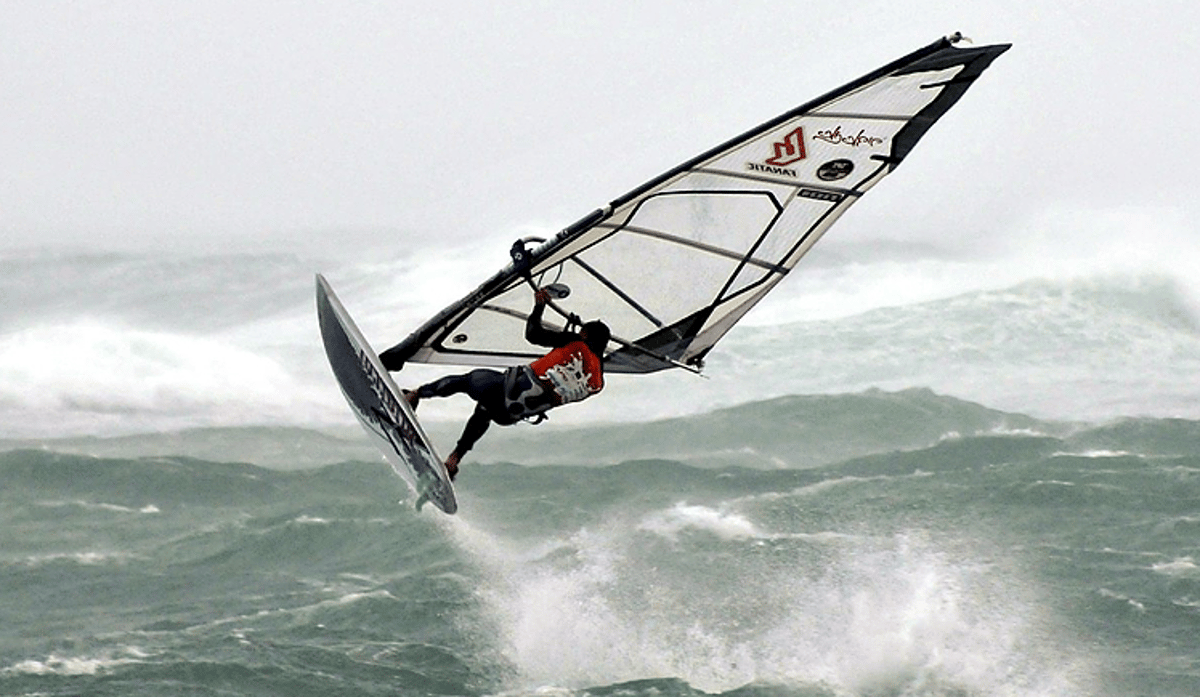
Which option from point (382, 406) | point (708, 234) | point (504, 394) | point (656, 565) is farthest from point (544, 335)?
point (656, 565)

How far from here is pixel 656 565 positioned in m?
22.4

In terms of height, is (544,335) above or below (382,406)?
above

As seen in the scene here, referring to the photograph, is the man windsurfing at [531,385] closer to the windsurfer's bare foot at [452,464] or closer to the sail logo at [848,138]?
the windsurfer's bare foot at [452,464]

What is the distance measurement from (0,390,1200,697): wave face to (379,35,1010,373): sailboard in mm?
6119

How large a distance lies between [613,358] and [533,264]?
62.1 inches

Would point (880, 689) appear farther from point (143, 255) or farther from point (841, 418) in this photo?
point (143, 255)

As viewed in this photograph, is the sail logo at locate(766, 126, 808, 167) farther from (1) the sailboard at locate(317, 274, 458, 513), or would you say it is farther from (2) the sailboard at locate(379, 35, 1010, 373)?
(1) the sailboard at locate(317, 274, 458, 513)

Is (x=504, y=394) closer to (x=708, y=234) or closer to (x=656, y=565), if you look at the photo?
(x=708, y=234)

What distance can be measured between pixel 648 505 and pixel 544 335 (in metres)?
14.4

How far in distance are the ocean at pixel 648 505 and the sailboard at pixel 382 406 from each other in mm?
6634

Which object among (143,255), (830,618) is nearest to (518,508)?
(830,618)

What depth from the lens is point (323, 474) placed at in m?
28.5

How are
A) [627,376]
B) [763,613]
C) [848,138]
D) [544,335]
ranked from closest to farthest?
[848,138] → [544,335] → [763,613] → [627,376]

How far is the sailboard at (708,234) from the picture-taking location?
11195 millimetres
